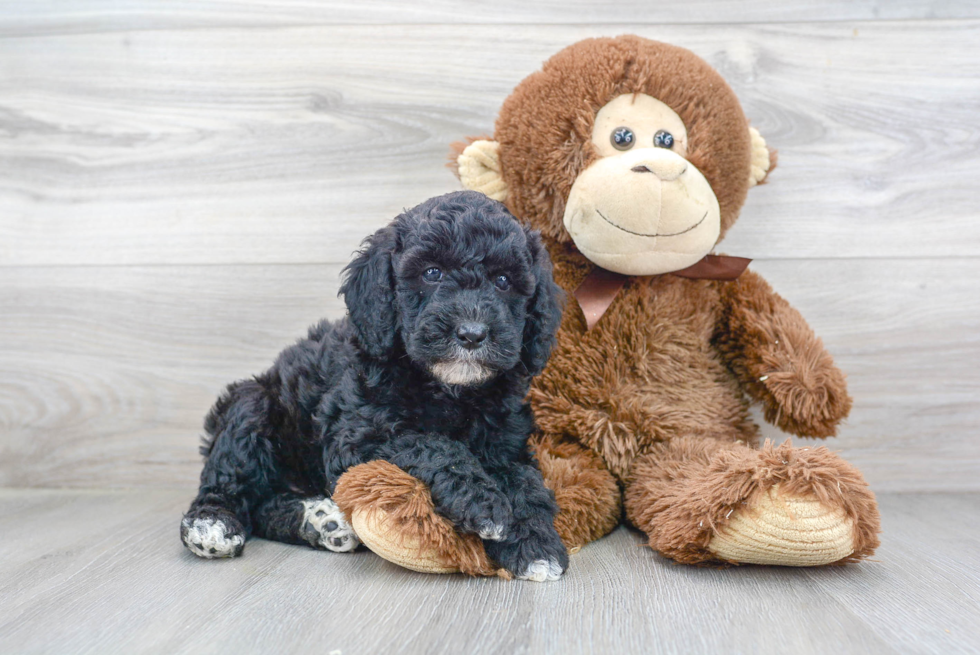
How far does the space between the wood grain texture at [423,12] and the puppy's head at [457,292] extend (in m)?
0.92

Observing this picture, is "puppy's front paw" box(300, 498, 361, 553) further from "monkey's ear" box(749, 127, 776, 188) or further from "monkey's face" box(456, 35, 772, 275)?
"monkey's ear" box(749, 127, 776, 188)

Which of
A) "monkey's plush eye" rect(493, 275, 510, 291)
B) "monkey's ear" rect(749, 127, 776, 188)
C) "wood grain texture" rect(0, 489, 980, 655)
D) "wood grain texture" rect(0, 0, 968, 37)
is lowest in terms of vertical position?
"wood grain texture" rect(0, 489, 980, 655)

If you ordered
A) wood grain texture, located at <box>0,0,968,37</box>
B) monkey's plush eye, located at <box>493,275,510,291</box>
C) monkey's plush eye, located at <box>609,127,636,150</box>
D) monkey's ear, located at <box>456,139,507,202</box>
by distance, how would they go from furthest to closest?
wood grain texture, located at <box>0,0,968,37</box> < monkey's ear, located at <box>456,139,507,202</box> < monkey's plush eye, located at <box>609,127,636,150</box> < monkey's plush eye, located at <box>493,275,510,291</box>

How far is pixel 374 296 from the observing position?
1452 mm

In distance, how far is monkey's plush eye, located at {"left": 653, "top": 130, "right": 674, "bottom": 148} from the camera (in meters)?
1.71

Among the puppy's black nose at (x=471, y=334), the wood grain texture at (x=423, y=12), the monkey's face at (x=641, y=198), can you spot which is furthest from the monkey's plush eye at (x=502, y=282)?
the wood grain texture at (x=423, y=12)

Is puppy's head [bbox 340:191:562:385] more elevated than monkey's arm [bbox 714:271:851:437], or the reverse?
puppy's head [bbox 340:191:562:385]

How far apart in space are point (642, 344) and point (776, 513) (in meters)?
0.55

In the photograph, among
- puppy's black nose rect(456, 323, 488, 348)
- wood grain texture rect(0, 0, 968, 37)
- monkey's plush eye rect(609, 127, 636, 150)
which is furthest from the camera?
wood grain texture rect(0, 0, 968, 37)

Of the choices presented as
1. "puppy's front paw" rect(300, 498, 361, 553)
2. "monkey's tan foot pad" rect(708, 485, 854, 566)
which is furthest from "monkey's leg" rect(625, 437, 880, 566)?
"puppy's front paw" rect(300, 498, 361, 553)

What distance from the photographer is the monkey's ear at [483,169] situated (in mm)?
1817

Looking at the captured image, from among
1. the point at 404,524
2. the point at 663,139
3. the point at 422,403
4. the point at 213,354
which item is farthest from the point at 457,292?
the point at 213,354

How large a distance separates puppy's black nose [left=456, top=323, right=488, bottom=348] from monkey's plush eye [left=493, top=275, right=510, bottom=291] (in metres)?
0.13

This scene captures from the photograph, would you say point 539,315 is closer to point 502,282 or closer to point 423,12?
point 502,282
